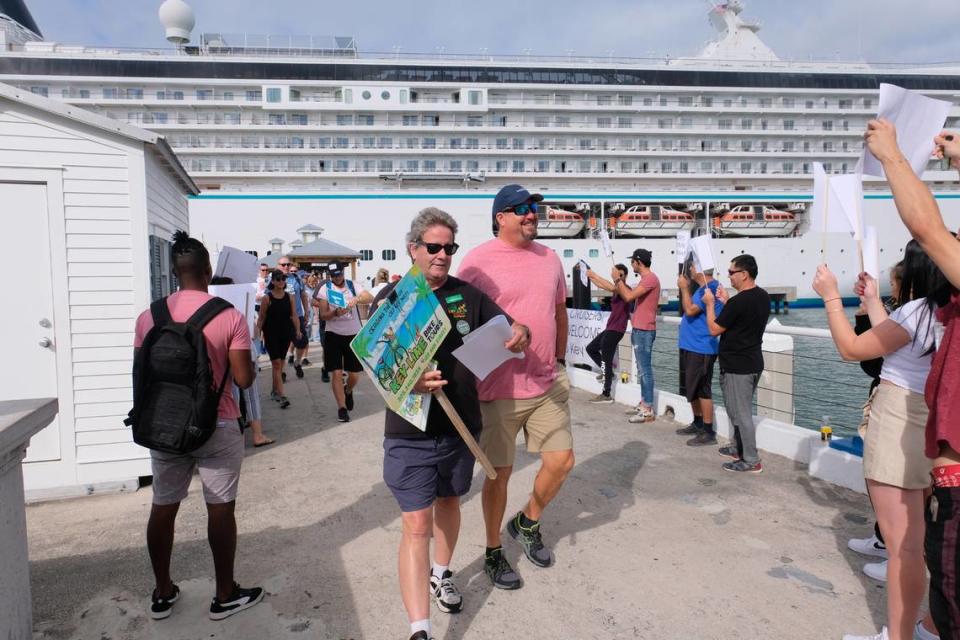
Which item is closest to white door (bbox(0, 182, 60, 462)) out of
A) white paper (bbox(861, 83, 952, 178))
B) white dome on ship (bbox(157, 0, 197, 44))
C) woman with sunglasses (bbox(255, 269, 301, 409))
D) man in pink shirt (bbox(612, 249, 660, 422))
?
woman with sunglasses (bbox(255, 269, 301, 409))

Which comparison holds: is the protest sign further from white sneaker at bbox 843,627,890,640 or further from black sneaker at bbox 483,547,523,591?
white sneaker at bbox 843,627,890,640

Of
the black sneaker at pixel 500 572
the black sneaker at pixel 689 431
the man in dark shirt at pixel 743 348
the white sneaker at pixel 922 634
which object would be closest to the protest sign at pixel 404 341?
the black sneaker at pixel 500 572

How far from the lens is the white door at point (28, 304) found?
13.2 ft

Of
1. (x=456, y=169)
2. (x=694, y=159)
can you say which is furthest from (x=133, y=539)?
(x=694, y=159)

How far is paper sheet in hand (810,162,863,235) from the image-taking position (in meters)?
Answer: 2.41

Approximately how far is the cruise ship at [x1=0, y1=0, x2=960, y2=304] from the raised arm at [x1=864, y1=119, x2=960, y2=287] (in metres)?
28.8

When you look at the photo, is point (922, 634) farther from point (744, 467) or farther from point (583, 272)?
point (583, 272)

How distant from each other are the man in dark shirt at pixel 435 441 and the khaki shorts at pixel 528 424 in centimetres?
43

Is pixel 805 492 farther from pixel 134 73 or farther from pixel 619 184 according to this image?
pixel 134 73

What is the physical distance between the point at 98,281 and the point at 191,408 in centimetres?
255

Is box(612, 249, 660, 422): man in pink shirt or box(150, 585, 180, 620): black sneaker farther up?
box(612, 249, 660, 422): man in pink shirt

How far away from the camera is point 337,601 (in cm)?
272

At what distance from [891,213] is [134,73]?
148 feet

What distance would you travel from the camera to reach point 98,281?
4258 millimetres
